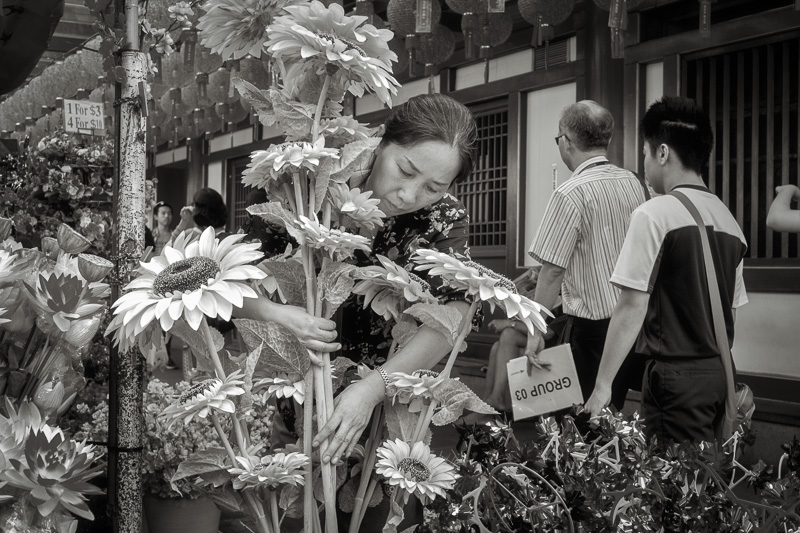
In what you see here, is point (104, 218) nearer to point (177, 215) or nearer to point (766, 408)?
point (766, 408)

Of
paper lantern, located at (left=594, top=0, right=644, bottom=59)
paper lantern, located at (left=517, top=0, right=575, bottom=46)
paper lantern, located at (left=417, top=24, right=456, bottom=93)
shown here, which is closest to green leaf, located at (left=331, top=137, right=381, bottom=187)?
paper lantern, located at (left=594, top=0, right=644, bottom=59)

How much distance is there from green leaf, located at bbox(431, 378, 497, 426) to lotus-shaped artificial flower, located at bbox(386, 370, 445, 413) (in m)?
0.01

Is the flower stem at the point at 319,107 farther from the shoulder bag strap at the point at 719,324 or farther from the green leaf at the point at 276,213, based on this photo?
the shoulder bag strap at the point at 719,324

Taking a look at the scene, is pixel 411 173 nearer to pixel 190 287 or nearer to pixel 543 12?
pixel 190 287

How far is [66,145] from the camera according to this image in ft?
9.66

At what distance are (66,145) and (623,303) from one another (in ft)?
6.84

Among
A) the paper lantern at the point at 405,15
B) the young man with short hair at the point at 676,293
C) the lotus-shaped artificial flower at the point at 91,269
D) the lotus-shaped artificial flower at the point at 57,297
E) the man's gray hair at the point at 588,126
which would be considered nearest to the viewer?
the lotus-shaped artificial flower at the point at 57,297

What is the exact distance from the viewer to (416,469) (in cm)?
101

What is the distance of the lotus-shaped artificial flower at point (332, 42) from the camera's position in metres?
0.99

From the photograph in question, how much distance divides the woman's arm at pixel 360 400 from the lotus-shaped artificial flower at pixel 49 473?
30cm

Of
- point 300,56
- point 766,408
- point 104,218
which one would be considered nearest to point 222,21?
point 300,56

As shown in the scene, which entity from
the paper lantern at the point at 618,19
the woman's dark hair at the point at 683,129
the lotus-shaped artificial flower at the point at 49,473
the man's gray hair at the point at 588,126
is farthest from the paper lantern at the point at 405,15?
the lotus-shaped artificial flower at the point at 49,473

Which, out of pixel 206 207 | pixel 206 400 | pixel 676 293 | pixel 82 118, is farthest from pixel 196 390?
pixel 206 207

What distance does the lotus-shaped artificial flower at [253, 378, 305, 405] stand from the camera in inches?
41.4
